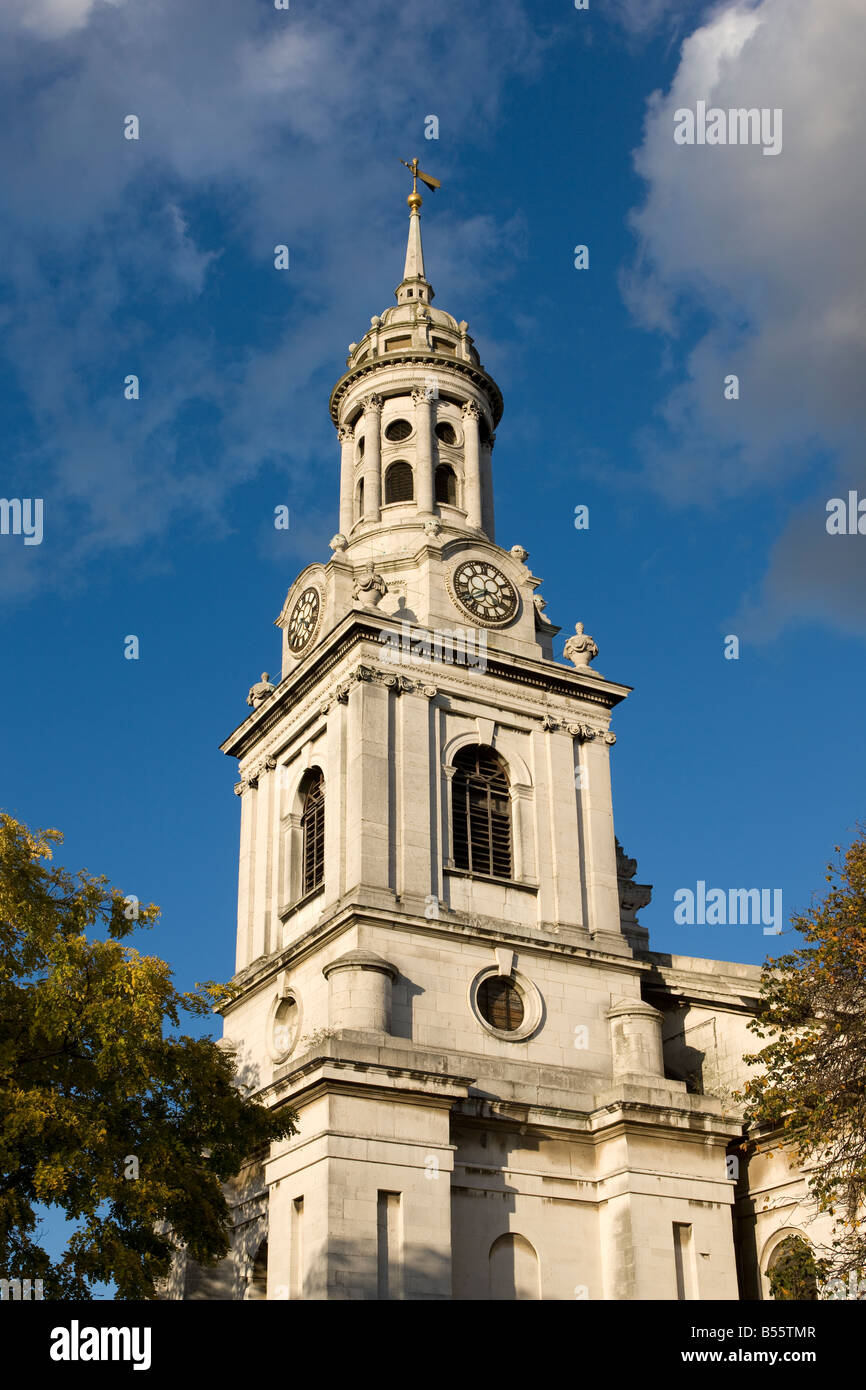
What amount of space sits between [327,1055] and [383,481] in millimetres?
22595

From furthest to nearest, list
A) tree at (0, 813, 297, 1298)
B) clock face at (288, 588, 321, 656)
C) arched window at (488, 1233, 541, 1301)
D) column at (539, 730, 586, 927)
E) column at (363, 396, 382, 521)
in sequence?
column at (363, 396, 382, 521) → clock face at (288, 588, 321, 656) → column at (539, 730, 586, 927) → arched window at (488, 1233, 541, 1301) → tree at (0, 813, 297, 1298)

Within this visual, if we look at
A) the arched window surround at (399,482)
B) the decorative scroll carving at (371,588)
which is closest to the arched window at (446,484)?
the arched window surround at (399,482)

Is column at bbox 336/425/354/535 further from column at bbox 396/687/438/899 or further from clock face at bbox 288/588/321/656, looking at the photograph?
column at bbox 396/687/438/899

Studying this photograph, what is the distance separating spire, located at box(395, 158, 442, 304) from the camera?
187 feet

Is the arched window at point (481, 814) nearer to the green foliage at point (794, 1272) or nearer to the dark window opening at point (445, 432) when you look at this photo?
the green foliage at point (794, 1272)

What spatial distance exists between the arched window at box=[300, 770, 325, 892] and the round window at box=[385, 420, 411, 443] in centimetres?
1362

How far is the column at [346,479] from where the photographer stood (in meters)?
50.9

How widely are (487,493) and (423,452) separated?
2816 millimetres

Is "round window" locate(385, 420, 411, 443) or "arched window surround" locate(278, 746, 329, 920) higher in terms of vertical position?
"round window" locate(385, 420, 411, 443)

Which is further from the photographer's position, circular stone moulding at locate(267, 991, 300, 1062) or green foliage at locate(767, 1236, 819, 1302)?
circular stone moulding at locate(267, 991, 300, 1062)

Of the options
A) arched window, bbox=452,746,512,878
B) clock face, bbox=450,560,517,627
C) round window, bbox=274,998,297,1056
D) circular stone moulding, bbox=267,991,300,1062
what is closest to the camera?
circular stone moulding, bbox=267,991,300,1062

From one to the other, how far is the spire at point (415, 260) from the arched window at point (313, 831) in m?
21.7

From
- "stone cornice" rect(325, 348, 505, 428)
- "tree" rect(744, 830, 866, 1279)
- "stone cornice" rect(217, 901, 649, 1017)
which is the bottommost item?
"tree" rect(744, 830, 866, 1279)

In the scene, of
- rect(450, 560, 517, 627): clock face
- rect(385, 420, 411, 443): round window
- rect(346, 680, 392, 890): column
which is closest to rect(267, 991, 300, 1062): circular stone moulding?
rect(346, 680, 392, 890): column
